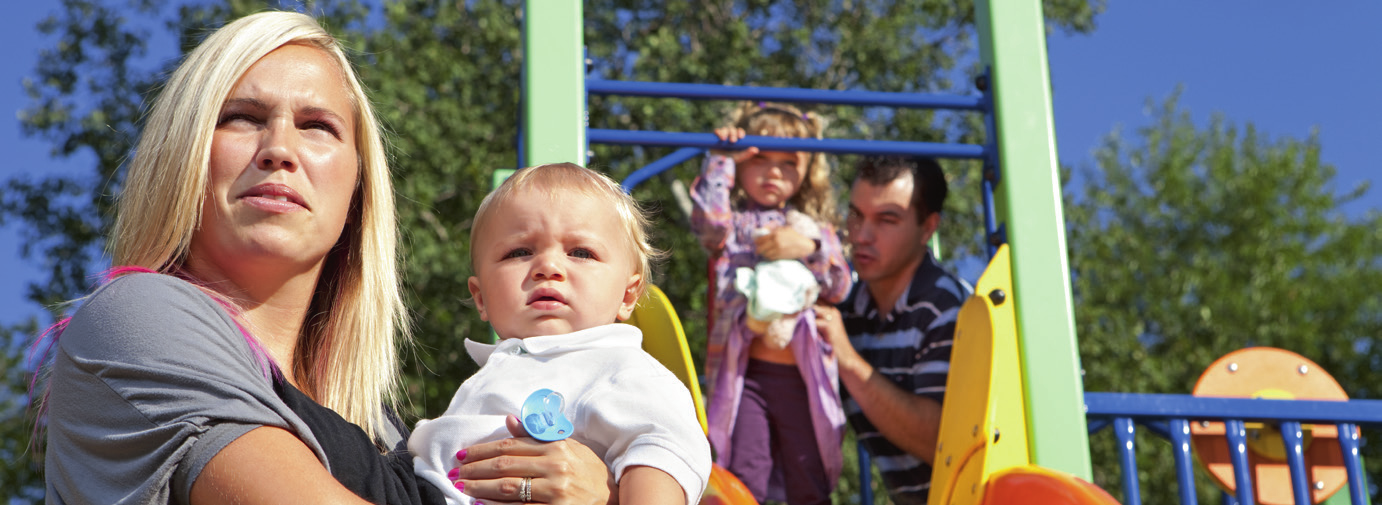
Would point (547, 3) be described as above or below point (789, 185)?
above

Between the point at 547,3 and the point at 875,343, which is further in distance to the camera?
the point at 875,343

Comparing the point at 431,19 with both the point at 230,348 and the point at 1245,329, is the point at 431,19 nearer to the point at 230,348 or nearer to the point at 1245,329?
the point at 230,348

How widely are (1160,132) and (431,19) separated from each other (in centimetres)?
1385

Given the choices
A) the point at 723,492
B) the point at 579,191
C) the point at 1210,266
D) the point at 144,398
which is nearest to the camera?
the point at 144,398

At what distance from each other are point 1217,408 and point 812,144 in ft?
4.01

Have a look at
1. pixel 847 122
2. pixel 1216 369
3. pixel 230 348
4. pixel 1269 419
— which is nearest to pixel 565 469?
pixel 230 348

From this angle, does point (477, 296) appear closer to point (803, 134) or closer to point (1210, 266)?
point (803, 134)

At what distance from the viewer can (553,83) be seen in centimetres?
276

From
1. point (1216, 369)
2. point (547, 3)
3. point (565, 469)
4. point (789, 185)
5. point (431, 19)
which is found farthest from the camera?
point (431, 19)

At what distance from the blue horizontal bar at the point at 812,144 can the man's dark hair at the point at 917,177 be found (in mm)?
585

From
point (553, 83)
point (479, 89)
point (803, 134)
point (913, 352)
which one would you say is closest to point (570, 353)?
point (553, 83)

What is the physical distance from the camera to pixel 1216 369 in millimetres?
3539

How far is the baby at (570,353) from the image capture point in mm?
1406

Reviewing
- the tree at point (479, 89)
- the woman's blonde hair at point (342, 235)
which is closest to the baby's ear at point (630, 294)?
the woman's blonde hair at point (342, 235)
